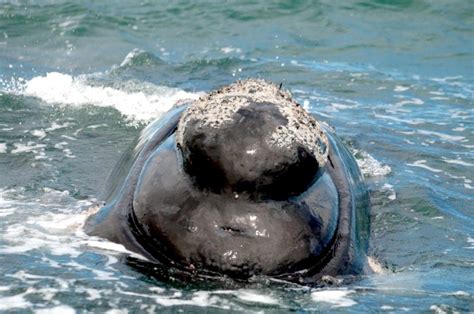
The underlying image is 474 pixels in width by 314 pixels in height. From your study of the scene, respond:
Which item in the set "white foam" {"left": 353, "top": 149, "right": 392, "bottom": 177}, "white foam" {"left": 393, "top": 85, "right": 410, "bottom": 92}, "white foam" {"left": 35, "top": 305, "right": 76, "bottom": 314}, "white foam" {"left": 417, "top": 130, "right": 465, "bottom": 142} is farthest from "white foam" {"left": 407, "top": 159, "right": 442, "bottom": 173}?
"white foam" {"left": 35, "top": 305, "right": 76, "bottom": 314}

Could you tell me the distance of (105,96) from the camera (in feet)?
37.1

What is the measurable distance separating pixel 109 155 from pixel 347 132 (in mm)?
2797

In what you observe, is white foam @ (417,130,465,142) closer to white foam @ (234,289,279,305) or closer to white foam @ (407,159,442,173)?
white foam @ (407,159,442,173)

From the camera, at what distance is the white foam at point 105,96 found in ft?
34.9

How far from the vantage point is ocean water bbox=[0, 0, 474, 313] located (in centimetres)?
445

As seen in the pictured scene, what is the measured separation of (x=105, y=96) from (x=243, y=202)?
7.11 m

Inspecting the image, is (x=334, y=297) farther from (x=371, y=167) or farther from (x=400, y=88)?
(x=400, y=88)

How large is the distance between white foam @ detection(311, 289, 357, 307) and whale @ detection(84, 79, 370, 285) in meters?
0.09

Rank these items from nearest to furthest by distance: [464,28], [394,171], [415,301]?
[415,301], [394,171], [464,28]

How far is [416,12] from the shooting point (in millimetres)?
17781

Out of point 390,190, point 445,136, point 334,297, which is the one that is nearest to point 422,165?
point 390,190

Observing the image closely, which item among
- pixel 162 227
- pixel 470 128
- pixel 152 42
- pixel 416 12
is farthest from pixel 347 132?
pixel 416 12

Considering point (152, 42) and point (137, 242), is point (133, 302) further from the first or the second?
point (152, 42)

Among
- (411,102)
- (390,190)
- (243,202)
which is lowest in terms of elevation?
(390,190)
